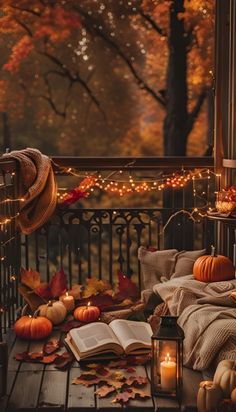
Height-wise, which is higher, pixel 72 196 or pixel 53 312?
pixel 72 196

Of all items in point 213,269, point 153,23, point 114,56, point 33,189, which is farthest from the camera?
point 114,56

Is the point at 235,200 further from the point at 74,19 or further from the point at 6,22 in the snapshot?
the point at 74,19

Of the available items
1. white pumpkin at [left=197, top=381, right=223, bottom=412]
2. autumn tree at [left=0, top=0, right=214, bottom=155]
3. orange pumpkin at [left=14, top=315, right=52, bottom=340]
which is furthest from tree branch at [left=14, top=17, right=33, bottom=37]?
white pumpkin at [left=197, top=381, right=223, bottom=412]

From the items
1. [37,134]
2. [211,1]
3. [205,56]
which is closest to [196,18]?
[205,56]

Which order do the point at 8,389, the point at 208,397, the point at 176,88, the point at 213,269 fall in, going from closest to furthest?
the point at 208,397, the point at 8,389, the point at 213,269, the point at 176,88

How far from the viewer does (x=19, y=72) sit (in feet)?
35.9

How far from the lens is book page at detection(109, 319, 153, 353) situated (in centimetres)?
412

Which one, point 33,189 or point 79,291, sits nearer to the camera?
point 33,189

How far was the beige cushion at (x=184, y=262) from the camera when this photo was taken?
5.26 metres

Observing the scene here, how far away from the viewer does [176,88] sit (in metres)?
8.17

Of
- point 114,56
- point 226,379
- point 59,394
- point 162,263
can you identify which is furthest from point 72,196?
point 114,56

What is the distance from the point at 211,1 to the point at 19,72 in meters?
4.37

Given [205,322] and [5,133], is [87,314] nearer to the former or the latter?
[205,322]

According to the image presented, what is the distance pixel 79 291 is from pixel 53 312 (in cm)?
55
